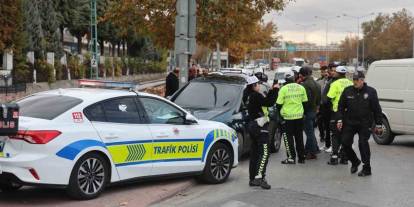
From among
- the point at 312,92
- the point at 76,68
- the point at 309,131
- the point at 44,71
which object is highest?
the point at 76,68

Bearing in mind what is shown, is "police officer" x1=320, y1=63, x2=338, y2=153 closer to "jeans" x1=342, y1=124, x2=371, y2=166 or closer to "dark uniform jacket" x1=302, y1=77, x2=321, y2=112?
"dark uniform jacket" x1=302, y1=77, x2=321, y2=112

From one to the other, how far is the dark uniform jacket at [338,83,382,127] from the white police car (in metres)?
2.15

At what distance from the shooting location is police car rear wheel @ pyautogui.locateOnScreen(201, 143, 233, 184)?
366 inches

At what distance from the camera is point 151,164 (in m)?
8.40

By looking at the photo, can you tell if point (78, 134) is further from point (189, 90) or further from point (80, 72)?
point (80, 72)

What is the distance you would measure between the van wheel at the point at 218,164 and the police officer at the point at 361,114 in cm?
216

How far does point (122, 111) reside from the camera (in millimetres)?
8203

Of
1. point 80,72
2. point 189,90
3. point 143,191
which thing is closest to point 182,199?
point 143,191

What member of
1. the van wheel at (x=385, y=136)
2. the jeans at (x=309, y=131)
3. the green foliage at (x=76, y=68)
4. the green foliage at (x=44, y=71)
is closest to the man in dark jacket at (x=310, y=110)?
the jeans at (x=309, y=131)

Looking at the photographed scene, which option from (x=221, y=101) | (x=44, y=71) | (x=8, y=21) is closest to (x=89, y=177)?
(x=221, y=101)

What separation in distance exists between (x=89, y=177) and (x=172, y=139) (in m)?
1.51

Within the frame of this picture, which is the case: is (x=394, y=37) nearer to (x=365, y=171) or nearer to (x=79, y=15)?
(x=79, y=15)

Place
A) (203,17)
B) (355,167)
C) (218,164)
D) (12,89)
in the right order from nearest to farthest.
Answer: (218,164) → (355,167) → (203,17) → (12,89)

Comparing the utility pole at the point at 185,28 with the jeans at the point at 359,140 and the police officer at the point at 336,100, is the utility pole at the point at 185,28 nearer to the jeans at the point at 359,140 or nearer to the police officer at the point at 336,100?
the police officer at the point at 336,100
